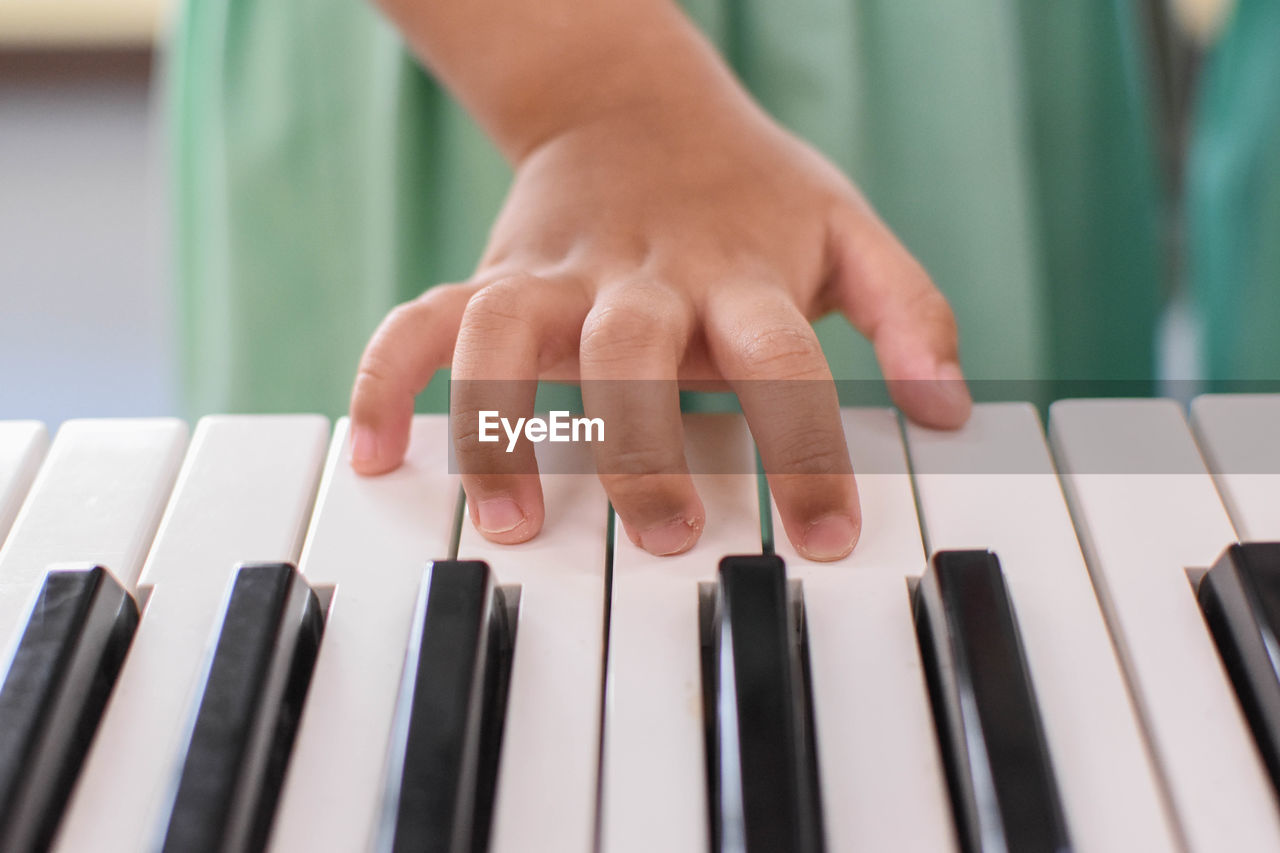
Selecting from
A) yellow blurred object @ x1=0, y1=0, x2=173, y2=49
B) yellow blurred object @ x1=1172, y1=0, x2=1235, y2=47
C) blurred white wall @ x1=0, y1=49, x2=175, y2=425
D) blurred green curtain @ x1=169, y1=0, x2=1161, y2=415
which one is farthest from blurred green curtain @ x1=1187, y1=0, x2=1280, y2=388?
yellow blurred object @ x1=0, y1=0, x2=173, y2=49

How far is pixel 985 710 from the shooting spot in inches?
14.3

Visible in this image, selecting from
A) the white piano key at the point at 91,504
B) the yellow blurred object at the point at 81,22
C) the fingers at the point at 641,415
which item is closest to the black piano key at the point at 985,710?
the fingers at the point at 641,415

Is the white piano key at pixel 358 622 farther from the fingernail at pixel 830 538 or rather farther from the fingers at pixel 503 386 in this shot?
the fingernail at pixel 830 538

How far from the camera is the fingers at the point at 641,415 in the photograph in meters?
0.45

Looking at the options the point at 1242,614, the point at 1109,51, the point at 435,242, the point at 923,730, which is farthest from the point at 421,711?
the point at 1109,51

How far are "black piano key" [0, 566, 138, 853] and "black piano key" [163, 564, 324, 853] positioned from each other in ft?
0.18

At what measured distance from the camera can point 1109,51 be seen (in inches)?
33.0

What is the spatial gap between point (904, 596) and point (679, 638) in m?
0.10

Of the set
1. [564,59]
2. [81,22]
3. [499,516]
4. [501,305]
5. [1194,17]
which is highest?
[81,22]

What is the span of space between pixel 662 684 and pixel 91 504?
0.28 meters

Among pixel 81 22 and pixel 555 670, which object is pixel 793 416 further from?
pixel 81 22

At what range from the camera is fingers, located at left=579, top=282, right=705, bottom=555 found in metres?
0.45

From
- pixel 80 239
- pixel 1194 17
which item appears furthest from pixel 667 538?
pixel 80 239

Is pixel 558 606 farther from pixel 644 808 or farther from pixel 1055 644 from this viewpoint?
pixel 1055 644
